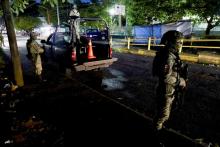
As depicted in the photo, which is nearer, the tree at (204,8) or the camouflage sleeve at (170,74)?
the camouflage sleeve at (170,74)

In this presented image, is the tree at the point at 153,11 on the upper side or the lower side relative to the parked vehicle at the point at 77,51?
upper

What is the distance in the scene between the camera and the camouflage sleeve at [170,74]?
3.66m

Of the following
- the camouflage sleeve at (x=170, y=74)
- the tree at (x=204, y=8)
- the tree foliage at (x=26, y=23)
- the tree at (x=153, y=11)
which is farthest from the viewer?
the tree foliage at (x=26, y=23)

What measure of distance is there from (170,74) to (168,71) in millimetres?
96

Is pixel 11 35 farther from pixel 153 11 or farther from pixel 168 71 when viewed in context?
pixel 153 11

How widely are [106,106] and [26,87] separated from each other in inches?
144

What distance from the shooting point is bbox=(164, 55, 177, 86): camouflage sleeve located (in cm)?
366

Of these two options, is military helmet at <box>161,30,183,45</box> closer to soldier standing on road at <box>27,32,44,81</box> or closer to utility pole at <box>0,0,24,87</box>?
utility pole at <box>0,0,24,87</box>

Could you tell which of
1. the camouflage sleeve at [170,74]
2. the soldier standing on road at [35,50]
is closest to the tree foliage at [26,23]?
the soldier standing on road at [35,50]

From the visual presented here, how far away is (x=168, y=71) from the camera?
12.1 ft

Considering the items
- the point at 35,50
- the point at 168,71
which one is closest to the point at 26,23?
the point at 35,50

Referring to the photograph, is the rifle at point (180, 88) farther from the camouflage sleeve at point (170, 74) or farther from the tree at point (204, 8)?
the tree at point (204, 8)

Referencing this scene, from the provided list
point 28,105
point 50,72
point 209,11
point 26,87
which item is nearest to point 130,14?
point 209,11

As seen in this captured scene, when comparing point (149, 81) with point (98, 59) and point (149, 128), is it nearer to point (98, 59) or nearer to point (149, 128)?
point (98, 59)
